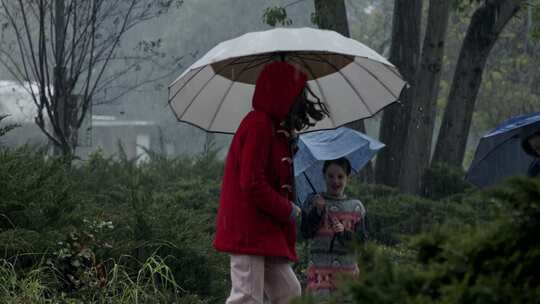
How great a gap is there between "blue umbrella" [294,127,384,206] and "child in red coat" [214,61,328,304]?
154cm

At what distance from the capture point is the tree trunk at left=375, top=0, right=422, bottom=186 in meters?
14.3

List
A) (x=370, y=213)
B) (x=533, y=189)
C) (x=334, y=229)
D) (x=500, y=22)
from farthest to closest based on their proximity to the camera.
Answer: (x=500, y=22) < (x=370, y=213) < (x=334, y=229) < (x=533, y=189)

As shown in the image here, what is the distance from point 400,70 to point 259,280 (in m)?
8.64

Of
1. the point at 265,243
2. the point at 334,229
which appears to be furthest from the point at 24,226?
the point at 265,243

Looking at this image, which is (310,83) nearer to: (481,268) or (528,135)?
(528,135)

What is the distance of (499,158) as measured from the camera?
8.35 metres

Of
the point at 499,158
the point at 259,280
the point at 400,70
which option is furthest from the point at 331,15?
the point at 259,280

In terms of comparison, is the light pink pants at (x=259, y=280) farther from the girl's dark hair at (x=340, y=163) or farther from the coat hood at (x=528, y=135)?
the coat hood at (x=528, y=135)

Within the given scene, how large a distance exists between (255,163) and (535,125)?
8.36 feet

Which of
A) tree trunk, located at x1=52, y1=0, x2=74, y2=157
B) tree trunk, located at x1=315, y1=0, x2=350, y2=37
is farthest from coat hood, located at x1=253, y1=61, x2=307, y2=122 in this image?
tree trunk, located at x1=315, y1=0, x2=350, y2=37

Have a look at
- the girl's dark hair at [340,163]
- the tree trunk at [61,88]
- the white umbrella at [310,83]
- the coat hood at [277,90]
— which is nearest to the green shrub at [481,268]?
the coat hood at [277,90]

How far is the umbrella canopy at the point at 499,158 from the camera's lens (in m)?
8.09

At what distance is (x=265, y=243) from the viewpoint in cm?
596

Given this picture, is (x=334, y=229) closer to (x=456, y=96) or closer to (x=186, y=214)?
(x=186, y=214)
